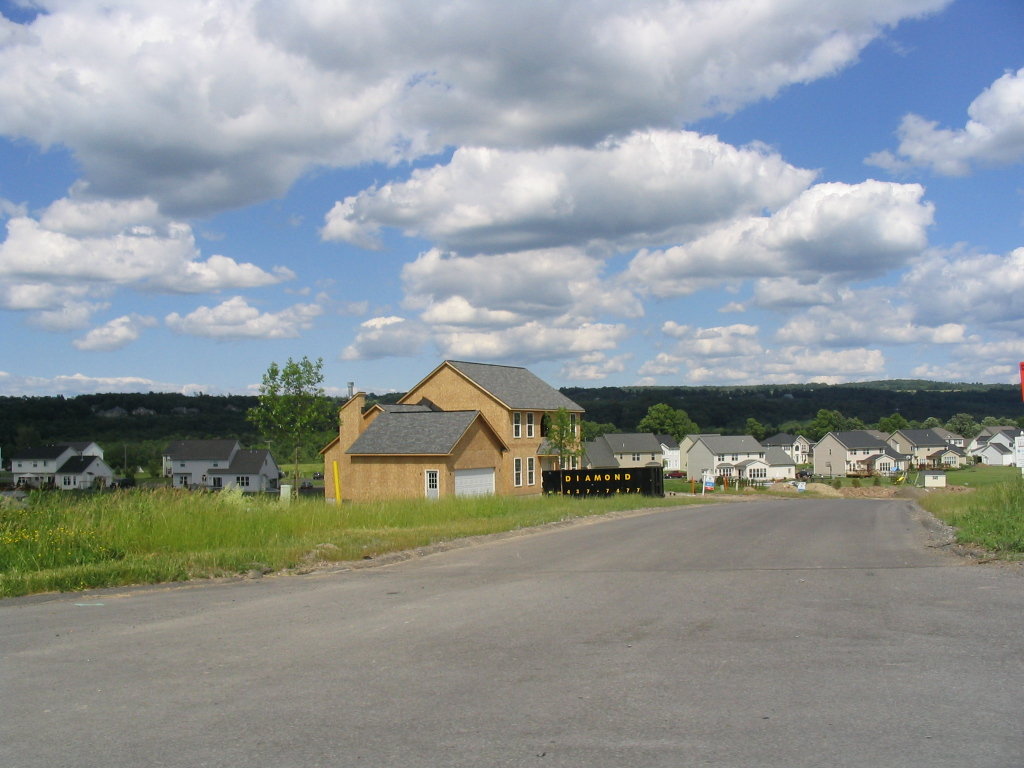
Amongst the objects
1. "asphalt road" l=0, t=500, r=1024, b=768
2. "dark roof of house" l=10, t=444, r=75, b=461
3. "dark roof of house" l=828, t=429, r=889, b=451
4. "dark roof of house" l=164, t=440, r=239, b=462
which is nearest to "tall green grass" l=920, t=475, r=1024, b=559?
"asphalt road" l=0, t=500, r=1024, b=768

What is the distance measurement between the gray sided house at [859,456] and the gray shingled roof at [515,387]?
78929mm

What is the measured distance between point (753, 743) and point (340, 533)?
13.7 m

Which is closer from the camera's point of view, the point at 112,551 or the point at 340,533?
the point at 112,551

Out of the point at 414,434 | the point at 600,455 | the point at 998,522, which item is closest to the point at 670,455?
the point at 600,455

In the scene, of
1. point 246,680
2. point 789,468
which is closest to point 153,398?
point 789,468

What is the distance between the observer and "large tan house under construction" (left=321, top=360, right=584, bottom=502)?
136ft

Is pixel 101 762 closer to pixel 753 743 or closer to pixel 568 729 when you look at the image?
pixel 568 729

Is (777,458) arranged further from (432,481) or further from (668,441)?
(432,481)

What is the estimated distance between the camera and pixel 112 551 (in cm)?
1497

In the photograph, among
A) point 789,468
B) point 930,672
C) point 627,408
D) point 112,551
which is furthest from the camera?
point 627,408

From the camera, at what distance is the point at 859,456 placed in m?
127

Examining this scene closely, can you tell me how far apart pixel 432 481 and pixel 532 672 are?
3430 cm

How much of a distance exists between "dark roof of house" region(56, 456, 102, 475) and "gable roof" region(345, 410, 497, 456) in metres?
63.1

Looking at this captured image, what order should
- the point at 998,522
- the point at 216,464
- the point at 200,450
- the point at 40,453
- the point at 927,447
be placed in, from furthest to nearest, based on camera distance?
the point at 927,447 → the point at 200,450 → the point at 216,464 → the point at 40,453 → the point at 998,522
